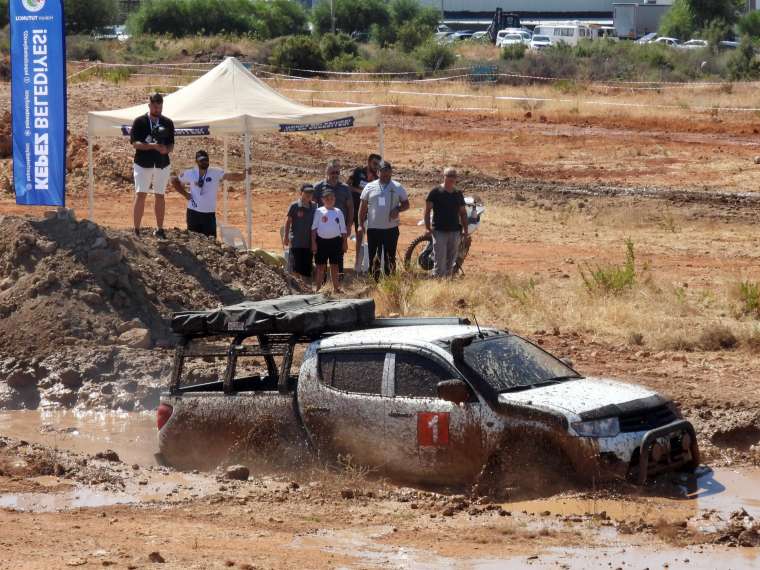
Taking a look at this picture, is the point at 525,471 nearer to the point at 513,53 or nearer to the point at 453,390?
the point at 453,390

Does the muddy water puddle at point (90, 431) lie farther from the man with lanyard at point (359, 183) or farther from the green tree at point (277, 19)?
the green tree at point (277, 19)

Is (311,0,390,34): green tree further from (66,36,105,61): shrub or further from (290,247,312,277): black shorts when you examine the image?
(290,247,312,277): black shorts

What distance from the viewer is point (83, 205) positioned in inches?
1128

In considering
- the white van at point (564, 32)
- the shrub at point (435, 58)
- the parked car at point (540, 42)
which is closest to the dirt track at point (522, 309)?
the shrub at point (435, 58)

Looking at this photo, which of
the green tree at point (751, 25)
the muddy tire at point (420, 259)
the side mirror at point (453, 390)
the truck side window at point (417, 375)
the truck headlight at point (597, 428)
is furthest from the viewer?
the green tree at point (751, 25)

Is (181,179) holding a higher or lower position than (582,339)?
higher

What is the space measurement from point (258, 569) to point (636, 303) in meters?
9.65

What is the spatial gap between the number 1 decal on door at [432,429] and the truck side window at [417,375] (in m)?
0.16

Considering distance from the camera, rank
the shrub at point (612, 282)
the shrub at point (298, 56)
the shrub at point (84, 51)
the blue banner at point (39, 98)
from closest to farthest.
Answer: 1. the blue banner at point (39, 98)
2. the shrub at point (612, 282)
3. the shrub at point (298, 56)
4. the shrub at point (84, 51)

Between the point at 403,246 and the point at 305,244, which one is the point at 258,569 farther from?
the point at 403,246

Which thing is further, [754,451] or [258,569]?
[754,451]

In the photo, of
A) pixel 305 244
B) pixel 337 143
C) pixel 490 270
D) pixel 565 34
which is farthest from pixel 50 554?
pixel 565 34

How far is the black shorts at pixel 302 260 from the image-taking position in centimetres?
1714

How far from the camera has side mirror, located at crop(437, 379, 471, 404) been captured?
8.76m
